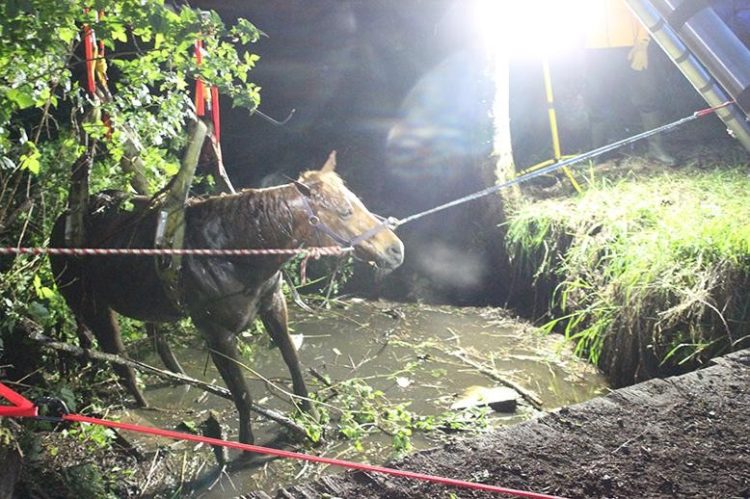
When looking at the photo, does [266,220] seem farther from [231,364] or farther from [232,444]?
[232,444]

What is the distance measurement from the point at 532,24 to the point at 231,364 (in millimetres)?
7451

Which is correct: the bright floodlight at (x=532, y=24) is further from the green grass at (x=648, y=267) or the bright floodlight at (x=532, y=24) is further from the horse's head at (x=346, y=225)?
the horse's head at (x=346, y=225)

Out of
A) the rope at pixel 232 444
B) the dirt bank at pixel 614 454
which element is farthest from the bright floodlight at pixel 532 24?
the rope at pixel 232 444

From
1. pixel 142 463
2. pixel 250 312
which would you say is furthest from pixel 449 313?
pixel 142 463

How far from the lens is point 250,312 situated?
13.5 feet

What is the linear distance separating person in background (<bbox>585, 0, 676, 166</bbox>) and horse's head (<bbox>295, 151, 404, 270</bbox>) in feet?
18.1

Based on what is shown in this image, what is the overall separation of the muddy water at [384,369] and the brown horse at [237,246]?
1.24 ft

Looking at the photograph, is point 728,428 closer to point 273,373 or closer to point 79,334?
point 273,373

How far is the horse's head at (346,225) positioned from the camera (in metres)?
3.89

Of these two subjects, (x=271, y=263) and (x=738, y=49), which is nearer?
(x=738, y=49)

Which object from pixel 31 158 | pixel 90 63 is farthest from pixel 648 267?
pixel 31 158

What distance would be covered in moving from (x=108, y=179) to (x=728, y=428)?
463 cm

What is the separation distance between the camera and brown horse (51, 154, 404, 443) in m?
3.91

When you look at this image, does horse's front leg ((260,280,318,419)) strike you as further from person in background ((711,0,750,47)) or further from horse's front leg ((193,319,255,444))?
person in background ((711,0,750,47))
